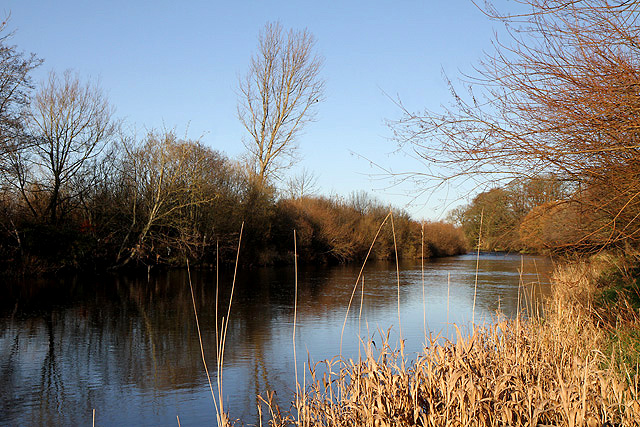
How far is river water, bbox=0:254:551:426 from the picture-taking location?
591 cm

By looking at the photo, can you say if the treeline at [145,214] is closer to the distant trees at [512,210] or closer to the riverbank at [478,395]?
the distant trees at [512,210]

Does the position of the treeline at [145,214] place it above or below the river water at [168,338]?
above

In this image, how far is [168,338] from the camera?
9289mm

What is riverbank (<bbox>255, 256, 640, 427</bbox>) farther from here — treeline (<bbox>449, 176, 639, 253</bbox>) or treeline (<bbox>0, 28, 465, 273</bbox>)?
treeline (<bbox>0, 28, 465, 273</bbox>)

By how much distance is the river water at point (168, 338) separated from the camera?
5914 mm

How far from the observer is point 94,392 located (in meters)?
6.32

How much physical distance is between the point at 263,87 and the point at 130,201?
400 inches

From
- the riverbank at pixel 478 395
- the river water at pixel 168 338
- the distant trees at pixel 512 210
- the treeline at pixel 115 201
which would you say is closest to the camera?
the riverbank at pixel 478 395

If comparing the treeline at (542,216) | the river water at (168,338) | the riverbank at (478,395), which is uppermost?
the treeline at (542,216)

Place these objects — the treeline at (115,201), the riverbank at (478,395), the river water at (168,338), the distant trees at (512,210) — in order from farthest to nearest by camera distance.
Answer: the treeline at (115,201) < the river water at (168,338) < the distant trees at (512,210) < the riverbank at (478,395)

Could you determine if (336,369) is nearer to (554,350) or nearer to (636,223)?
(554,350)

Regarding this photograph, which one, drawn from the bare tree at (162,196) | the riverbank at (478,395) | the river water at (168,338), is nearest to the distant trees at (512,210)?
the river water at (168,338)

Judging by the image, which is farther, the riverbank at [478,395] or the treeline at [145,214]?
the treeline at [145,214]

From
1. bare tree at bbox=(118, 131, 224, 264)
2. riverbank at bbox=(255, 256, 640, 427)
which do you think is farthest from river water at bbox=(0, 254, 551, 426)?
bare tree at bbox=(118, 131, 224, 264)
